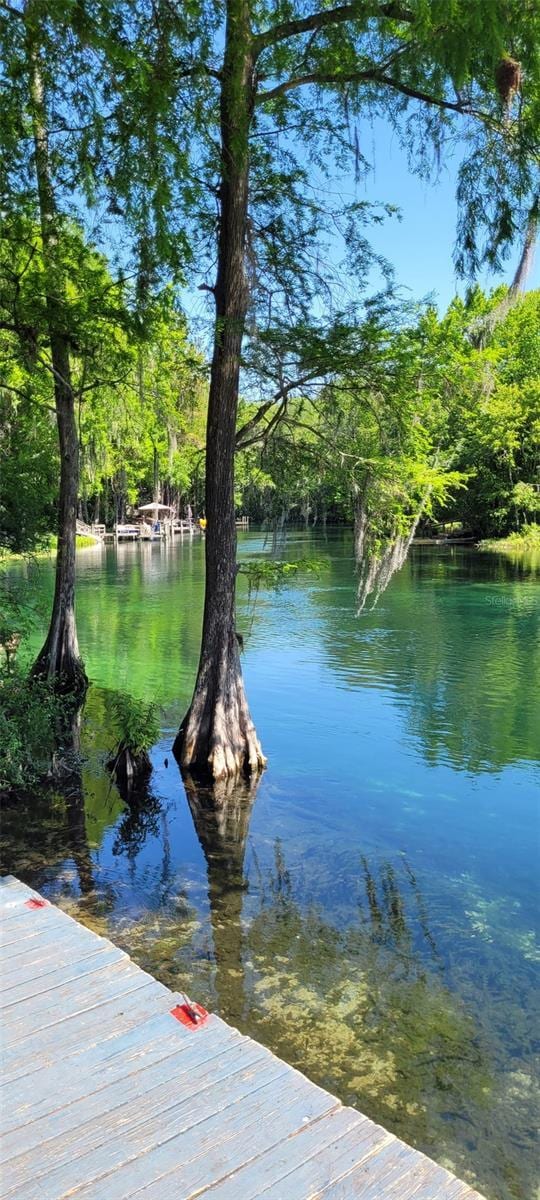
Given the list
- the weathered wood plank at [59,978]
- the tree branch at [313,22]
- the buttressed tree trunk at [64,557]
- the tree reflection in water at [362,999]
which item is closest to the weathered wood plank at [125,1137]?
the weathered wood plank at [59,978]

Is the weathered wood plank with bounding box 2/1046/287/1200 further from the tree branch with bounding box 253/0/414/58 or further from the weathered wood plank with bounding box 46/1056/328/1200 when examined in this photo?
the tree branch with bounding box 253/0/414/58

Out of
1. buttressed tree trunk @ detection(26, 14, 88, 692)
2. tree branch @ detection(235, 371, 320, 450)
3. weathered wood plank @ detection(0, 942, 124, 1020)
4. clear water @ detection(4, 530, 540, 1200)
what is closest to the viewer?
weathered wood plank @ detection(0, 942, 124, 1020)

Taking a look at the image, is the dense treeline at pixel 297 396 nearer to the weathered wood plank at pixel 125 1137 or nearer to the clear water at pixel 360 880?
the clear water at pixel 360 880

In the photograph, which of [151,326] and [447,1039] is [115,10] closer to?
[151,326]

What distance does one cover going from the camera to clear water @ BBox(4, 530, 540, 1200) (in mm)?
4094

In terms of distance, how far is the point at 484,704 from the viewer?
489 inches

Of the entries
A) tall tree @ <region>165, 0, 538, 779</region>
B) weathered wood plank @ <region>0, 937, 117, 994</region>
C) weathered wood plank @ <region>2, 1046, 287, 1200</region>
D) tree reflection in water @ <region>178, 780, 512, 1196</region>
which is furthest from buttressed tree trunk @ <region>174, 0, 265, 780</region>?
weathered wood plank @ <region>2, 1046, 287, 1200</region>

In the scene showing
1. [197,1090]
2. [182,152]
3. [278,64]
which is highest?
[278,64]

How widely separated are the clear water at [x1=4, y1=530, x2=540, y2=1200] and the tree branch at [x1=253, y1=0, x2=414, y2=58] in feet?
16.9

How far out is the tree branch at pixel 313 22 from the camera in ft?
21.0

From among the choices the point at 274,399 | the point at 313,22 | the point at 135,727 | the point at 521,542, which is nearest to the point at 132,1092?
the point at 135,727

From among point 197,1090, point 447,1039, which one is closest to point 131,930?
point 447,1039

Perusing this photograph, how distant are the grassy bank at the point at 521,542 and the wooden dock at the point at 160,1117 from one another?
137 feet

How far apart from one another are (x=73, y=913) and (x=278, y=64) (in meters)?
7.97
